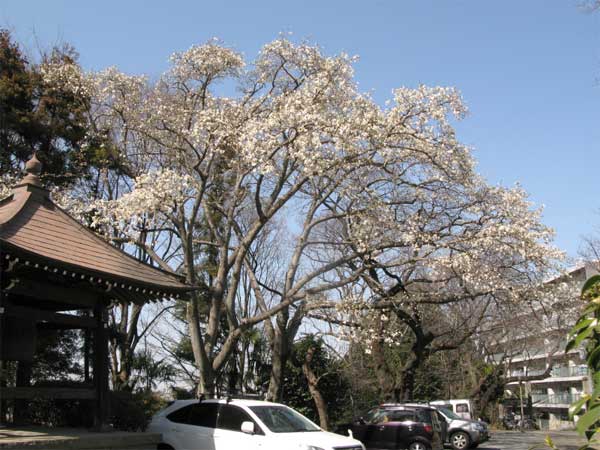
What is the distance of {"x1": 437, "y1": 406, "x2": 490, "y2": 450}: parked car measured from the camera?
22406mm

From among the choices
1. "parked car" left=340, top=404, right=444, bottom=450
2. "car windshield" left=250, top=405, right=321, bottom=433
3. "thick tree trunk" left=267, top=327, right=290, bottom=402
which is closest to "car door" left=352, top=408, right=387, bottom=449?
"parked car" left=340, top=404, right=444, bottom=450

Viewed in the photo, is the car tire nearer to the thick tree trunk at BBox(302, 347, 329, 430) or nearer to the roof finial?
the thick tree trunk at BBox(302, 347, 329, 430)

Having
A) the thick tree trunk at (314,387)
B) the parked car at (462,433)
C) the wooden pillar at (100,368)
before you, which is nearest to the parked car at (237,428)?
the wooden pillar at (100,368)

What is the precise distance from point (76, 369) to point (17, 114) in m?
9.31

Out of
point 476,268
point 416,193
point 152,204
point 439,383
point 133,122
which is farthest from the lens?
point 439,383

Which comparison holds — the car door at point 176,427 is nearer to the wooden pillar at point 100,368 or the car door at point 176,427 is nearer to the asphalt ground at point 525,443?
the wooden pillar at point 100,368

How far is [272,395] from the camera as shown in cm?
1900

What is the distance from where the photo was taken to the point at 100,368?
12.1m

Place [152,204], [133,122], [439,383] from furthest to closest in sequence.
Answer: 1. [439,383]
2. [133,122]
3. [152,204]

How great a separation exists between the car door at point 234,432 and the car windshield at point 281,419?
242mm

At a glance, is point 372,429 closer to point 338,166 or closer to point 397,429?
point 397,429

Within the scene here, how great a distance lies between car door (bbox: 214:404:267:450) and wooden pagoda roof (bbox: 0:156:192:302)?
283 centimetres

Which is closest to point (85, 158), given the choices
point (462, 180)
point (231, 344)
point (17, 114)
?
point (17, 114)

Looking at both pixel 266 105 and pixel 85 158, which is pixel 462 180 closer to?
pixel 266 105
